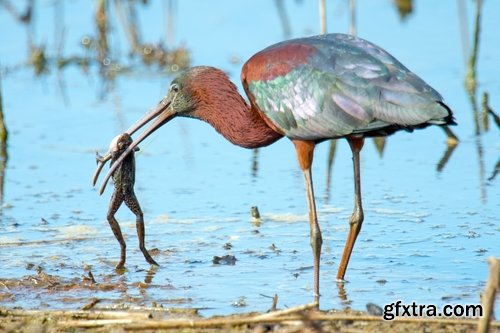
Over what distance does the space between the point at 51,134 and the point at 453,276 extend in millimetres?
5626

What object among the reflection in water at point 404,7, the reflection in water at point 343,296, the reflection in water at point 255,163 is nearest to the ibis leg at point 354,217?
the reflection in water at point 343,296

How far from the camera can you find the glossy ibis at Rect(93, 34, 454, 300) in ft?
24.1

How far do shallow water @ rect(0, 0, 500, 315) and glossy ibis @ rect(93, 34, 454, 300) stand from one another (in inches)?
22.5

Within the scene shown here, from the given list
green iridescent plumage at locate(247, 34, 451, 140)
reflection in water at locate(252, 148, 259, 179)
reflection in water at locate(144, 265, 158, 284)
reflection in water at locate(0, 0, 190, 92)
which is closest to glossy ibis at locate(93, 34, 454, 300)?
green iridescent plumage at locate(247, 34, 451, 140)

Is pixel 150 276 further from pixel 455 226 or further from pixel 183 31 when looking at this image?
pixel 183 31

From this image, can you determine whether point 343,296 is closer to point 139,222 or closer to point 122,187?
point 139,222

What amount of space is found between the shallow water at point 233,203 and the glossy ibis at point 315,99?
0.57m

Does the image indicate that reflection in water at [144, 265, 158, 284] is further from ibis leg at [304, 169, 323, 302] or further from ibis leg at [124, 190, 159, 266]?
ibis leg at [304, 169, 323, 302]

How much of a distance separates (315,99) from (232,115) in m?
0.69

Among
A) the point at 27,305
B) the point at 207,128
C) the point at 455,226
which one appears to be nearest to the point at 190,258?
the point at 27,305

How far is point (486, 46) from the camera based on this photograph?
14.8 metres

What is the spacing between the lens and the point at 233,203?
9.83m

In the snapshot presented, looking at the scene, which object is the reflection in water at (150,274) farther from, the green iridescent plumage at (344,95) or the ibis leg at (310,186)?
the green iridescent plumage at (344,95)

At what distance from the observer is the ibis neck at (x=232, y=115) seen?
7.99 metres
